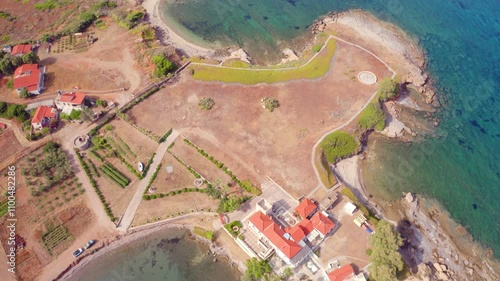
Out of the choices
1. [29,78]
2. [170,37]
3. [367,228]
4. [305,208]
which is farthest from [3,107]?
[367,228]

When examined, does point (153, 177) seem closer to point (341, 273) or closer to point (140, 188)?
point (140, 188)

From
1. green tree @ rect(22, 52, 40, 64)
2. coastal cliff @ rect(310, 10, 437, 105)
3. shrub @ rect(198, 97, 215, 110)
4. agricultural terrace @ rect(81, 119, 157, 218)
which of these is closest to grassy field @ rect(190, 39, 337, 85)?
shrub @ rect(198, 97, 215, 110)

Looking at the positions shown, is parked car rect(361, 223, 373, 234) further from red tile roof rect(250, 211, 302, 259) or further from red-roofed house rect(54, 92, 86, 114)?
red-roofed house rect(54, 92, 86, 114)

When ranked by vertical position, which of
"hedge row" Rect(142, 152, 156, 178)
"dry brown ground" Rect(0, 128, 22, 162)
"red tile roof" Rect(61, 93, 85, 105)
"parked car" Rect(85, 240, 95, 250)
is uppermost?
"red tile roof" Rect(61, 93, 85, 105)

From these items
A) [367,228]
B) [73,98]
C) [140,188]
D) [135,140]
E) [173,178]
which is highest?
[367,228]

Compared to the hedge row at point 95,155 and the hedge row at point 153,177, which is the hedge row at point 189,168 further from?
the hedge row at point 95,155

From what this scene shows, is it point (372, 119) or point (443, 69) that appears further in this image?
point (443, 69)

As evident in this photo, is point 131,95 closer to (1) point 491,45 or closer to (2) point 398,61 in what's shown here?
(2) point 398,61
